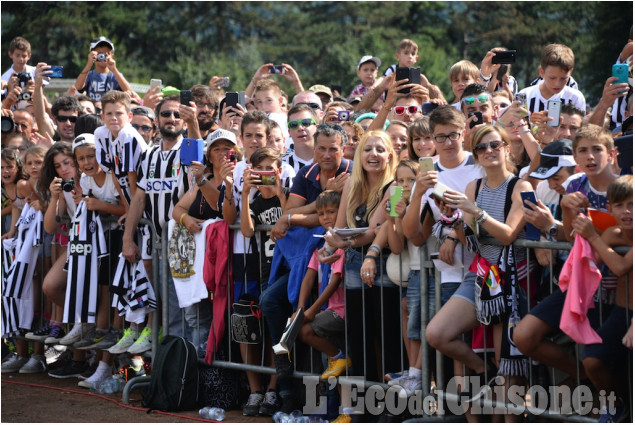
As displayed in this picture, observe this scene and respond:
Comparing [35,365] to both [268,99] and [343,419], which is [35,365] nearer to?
[268,99]

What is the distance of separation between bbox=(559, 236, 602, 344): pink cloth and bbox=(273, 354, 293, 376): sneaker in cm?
265

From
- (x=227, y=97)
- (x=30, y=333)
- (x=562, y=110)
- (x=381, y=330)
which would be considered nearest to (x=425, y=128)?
(x=562, y=110)

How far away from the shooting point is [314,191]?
8.27m

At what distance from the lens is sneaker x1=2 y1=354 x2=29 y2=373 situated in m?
11.1

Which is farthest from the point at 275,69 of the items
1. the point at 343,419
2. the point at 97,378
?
the point at 343,419

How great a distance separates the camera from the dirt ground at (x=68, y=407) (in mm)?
8625

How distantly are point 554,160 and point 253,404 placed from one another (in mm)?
3224

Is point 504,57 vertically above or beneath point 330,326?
above

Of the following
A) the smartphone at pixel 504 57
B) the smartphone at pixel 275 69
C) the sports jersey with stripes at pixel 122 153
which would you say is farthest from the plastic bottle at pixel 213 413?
the smartphone at pixel 275 69

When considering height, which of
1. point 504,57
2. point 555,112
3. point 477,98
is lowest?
point 555,112

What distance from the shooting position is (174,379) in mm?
8820

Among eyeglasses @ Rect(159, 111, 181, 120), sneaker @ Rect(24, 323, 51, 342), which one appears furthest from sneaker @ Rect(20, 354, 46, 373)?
eyeglasses @ Rect(159, 111, 181, 120)

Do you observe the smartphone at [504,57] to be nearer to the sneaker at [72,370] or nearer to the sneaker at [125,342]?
the sneaker at [125,342]

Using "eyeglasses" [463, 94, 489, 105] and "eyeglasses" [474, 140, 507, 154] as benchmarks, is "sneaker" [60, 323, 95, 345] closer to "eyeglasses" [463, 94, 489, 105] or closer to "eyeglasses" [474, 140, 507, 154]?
"eyeglasses" [463, 94, 489, 105]
